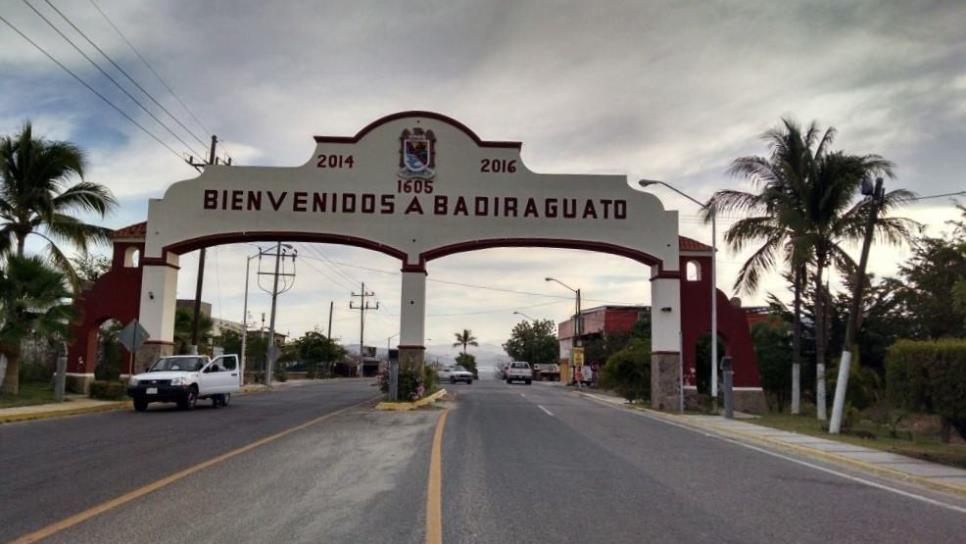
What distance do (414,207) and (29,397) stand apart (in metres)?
13.4

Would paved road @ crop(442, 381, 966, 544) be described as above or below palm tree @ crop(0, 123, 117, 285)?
below

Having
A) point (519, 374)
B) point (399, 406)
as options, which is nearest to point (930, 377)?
point (399, 406)

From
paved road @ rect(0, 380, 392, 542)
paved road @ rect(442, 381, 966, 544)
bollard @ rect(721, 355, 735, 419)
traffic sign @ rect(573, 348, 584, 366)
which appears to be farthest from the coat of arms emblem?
traffic sign @ rect(573, 348, 584, 366)

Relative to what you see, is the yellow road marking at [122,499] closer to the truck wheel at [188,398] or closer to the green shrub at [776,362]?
the truck wheel at [188,398]

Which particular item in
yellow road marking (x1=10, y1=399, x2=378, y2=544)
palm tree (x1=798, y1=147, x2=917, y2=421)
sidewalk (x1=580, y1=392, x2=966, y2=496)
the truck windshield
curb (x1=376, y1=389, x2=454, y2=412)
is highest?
palm tree (x1=798, y1=147, x2=917, y2=421)

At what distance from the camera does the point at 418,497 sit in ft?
28.6

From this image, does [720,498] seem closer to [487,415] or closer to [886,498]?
[886,498]

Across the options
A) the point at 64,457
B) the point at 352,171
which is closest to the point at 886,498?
the point at 64,457

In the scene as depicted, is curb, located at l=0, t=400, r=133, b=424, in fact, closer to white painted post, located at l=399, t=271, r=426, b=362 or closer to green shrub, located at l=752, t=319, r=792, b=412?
white painted post, located at l=399, t=271, r=426, b=362

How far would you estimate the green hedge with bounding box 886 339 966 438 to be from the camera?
13750mm

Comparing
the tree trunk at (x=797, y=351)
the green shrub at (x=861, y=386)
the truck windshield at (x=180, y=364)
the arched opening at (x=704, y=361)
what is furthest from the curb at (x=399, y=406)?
the green shrub at (x=861, y=386)

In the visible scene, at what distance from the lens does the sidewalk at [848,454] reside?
11152 millimetres

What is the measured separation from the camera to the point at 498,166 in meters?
28.0

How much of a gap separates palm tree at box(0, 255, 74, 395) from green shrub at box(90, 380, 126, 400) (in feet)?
7.07
